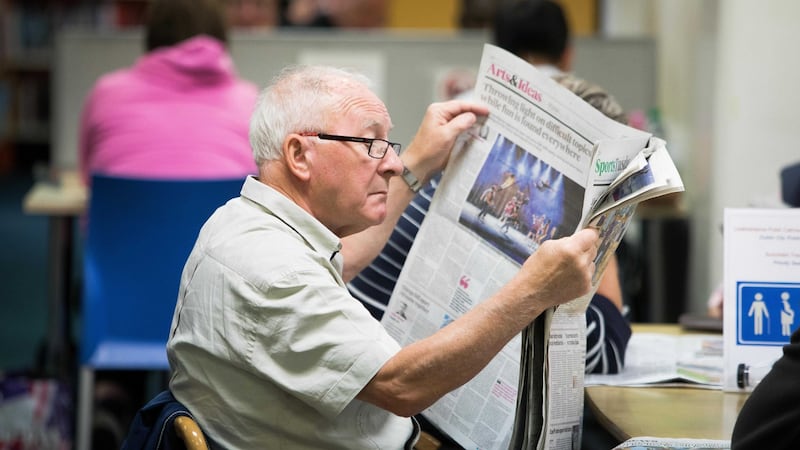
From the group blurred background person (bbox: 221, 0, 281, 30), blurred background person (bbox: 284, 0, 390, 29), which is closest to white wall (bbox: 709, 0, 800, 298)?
blurred background person (bbox: 284, 0, 390, 29)

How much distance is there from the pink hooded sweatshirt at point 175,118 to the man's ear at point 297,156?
169 centimetres

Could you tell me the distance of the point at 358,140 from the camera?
150 centimetres

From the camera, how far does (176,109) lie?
327 cm

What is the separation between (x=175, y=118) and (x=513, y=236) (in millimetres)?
1842

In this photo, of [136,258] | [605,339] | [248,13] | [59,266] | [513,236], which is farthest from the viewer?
[248,13]

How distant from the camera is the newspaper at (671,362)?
1.69 meters

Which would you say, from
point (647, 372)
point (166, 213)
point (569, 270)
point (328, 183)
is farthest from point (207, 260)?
point (166, 213)

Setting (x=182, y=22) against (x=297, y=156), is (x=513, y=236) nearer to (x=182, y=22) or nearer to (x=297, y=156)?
(x=297, y=156)

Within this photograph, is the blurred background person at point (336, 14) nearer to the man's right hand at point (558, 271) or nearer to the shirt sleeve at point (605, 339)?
the shirt sleeve at point (605, 339)

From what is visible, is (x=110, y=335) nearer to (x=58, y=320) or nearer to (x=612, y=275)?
(x=58, y=320)

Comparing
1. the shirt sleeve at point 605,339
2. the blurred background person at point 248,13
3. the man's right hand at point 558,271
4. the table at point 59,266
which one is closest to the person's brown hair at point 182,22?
the table at point 59,266

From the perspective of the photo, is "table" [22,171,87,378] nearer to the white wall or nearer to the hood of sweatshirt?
the hood of sweatshirt

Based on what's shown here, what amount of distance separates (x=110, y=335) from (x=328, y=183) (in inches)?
56.0

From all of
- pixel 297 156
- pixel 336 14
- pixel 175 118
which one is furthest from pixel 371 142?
pixel 336 14
